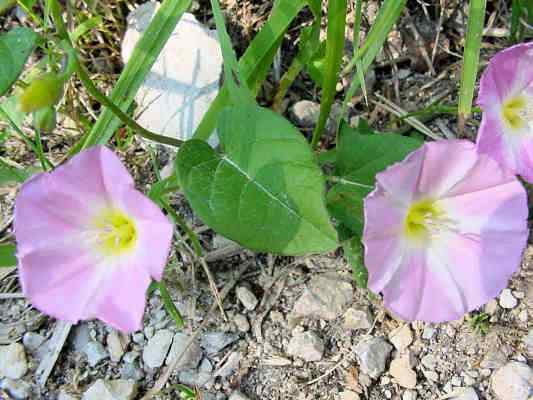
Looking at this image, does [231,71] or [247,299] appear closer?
[231,71]

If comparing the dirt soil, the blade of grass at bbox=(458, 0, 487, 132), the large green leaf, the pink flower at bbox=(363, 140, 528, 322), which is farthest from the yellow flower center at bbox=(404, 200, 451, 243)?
the dirt soil

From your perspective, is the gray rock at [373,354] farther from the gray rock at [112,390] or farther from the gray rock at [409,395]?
the gray rock at [112,390]

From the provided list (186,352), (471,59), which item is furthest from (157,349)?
(471,59)

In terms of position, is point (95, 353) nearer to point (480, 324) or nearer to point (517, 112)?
point (480, 324)

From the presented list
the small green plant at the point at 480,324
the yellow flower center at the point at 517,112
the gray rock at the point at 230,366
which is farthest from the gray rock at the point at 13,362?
the yellow flower center at the point at 517,112

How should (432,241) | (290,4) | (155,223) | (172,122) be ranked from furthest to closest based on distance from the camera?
1. (172,122)
2. (290,4)
3. (432,241)
4. (155,223)

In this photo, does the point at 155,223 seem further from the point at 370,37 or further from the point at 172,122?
the point at 172,122

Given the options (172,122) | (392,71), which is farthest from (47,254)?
(392,71)
